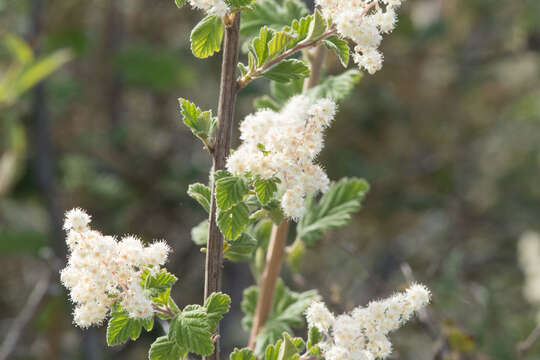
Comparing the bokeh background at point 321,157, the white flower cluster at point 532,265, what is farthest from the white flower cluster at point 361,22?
the white flower cluster at point 532,265

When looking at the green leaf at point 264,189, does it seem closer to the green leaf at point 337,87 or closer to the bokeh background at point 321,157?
the green leaf at point 337,87

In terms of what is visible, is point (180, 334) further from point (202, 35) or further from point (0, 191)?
point (0, 191)

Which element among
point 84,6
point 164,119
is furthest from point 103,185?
point 164,119

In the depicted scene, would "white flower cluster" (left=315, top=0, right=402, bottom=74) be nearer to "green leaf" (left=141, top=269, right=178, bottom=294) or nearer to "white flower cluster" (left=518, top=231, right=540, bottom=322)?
"green leaf" (left=141, top=269, right=178, bottom=294)

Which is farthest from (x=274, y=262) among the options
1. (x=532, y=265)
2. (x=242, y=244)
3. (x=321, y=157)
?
(x=321, y=157)

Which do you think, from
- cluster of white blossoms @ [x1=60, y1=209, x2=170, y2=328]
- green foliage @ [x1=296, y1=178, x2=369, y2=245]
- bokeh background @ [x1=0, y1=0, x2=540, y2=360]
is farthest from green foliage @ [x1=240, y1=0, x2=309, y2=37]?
bokeh background @ [x1=0, y1=0, x2=540, y2=360]
